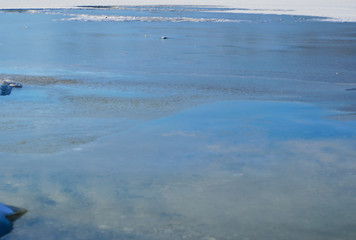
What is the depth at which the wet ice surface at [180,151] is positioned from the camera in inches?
157

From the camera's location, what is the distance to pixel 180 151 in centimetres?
564

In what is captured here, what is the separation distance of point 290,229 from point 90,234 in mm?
1523

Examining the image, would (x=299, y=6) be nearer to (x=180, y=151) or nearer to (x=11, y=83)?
(x=11, y=83)

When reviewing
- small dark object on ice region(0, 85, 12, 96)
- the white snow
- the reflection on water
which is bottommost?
the reflection on water

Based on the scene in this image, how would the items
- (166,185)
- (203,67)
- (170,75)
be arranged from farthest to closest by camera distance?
(203,67) < (170,75) < (166,185)

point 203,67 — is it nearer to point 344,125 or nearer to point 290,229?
point 344,125

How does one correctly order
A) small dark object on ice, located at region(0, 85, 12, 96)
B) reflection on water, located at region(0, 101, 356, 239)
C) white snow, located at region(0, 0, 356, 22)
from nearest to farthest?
reflection on water, located at region(0, 101, 356, 239) < small dark object on ice, located at region(0, 85, 12, 96) < white snow, located at region(0, 0, 356, 22)

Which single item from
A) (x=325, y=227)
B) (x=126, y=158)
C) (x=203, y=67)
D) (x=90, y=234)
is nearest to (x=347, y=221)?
(x=325, y=227)

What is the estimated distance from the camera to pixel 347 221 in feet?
13.0

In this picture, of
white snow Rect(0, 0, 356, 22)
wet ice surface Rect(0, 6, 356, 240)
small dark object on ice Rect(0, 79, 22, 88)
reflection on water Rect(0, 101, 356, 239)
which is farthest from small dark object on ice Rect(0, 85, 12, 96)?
white snow Rect(0, 0, 356, 22)

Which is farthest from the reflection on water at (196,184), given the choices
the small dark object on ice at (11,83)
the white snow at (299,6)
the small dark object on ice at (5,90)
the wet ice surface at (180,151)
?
the white snow at (299,6)

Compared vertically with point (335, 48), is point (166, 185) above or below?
A: below

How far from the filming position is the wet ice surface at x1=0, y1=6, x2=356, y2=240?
157 inches

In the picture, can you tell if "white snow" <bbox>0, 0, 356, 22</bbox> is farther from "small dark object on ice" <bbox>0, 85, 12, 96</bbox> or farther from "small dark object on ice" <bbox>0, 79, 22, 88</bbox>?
"small dark object on ice" <bbox>0, 85, 12, 96</bbox>
